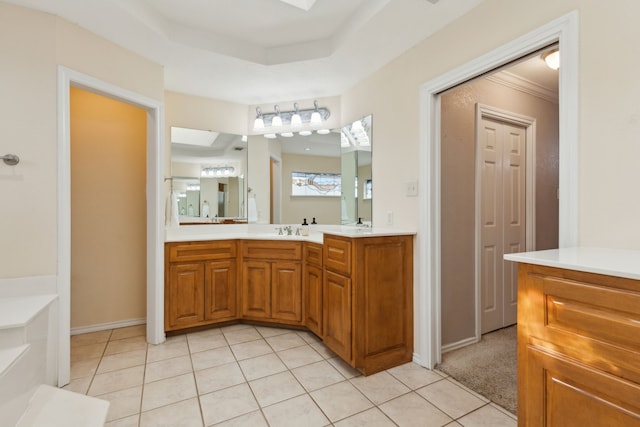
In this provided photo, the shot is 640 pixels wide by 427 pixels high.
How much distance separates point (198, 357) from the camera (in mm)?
2385

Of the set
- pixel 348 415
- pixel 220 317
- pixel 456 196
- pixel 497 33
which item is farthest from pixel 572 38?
pixel 220 317

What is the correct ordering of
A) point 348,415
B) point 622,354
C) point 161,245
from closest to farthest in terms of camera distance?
point 622,354, point 348,415, point 161,245

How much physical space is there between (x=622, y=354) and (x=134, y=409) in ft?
7.33

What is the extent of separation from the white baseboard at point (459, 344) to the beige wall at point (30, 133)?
9.34 feet

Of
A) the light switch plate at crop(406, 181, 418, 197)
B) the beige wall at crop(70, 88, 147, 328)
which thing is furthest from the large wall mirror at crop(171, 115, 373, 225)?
the light switch plate at crop(406, 181, 418, 197)

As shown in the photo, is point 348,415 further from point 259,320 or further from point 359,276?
point 259,320

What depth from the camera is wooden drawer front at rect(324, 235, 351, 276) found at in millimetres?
2133

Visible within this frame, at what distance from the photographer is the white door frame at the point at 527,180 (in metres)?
2.60

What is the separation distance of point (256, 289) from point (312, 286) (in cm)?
59

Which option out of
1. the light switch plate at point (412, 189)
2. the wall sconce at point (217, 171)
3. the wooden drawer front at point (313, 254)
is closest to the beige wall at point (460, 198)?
the light switch plate at point (412, 189)

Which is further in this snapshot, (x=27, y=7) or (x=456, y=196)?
(x=456, y=196)

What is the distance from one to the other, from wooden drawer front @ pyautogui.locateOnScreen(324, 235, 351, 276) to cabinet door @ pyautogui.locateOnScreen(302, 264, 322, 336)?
23cm

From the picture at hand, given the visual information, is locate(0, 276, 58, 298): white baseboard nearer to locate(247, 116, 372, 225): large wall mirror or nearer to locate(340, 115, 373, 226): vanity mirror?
locate(247, 116, 372, 225): large wall mirror

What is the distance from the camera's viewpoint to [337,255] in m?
2.26
